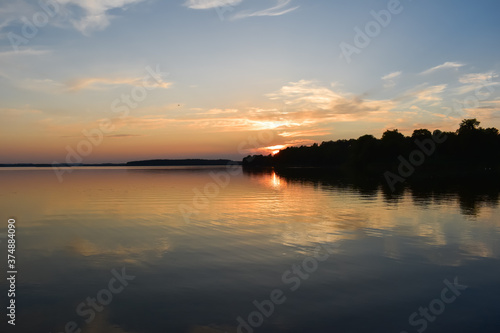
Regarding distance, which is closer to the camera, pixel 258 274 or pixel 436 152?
pixel 258 274

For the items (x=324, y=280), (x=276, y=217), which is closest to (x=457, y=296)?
(x=324, y=280)

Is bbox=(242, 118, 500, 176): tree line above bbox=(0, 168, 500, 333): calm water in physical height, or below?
above

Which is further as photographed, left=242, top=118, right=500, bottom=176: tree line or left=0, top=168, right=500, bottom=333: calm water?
left=242, top=118, right=500, bottom=176: tree line

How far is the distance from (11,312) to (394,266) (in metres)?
15.2

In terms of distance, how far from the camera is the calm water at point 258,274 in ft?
37.8

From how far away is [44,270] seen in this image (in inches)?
657

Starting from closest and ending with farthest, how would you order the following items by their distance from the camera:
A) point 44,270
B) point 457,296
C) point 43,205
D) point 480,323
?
point 480,323, point 457,296, point 44,270, point 43,205

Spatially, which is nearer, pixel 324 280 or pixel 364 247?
pixel 324 280

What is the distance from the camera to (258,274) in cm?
1600

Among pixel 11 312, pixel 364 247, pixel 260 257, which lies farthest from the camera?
pixel 364 247

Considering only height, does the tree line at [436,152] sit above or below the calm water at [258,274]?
above

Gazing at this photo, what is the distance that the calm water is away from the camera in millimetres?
11531

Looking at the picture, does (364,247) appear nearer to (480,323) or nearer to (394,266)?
(394,266)

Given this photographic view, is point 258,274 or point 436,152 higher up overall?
point 436,152
